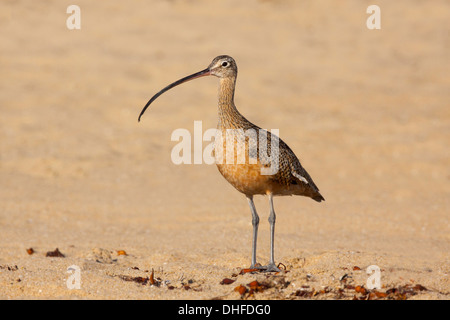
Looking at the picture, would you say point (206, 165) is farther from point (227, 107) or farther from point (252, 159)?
point (252, 159)

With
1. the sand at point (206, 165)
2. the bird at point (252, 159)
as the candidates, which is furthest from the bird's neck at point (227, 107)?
the sand at point (206, 165)

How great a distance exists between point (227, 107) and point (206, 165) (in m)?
6.73

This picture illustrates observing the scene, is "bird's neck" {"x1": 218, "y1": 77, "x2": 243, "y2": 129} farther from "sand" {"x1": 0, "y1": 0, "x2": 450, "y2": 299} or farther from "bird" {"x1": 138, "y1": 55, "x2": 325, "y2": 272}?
"sand" {"x1": 0, "y1": 0, "x2": 450, "y2": 299}

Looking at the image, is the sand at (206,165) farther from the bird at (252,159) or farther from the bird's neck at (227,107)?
the bird's neck at (227,107)

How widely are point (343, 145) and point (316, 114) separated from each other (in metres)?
1.89

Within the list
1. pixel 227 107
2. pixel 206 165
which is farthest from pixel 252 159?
pixel 206 165

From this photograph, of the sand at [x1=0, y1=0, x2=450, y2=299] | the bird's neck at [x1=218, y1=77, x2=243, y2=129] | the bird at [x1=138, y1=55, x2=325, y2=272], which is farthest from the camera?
the sand at [x1=0, y1=0, x2=450, y2=299]

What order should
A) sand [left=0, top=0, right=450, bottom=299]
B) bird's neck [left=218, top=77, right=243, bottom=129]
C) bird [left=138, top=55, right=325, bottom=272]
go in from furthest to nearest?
sand [left=0, top=0, right=450, bottom=299], bird's neck [left=218, top=77, right=243, bottom=129], bird [left=138, top=55, right=325, bottom=272]

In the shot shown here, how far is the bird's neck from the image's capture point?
7.16 meters

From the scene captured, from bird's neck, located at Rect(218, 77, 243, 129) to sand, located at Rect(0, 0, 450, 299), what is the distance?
4.90 ft

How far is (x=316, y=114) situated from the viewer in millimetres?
16859

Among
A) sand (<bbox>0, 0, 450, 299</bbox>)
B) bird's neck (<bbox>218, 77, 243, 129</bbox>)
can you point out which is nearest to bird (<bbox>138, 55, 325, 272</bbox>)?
bird's neck (<bbox>218, 77, 243, 129</bbox>)
